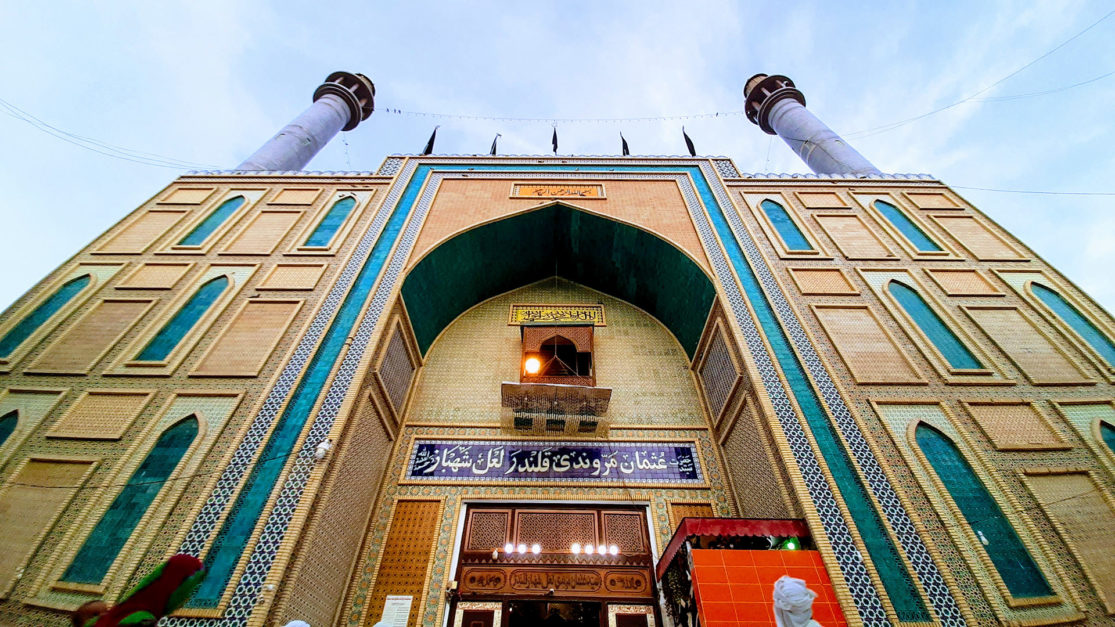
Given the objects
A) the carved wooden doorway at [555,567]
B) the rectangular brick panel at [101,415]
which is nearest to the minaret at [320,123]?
the rectangular brick panel at [101,415]

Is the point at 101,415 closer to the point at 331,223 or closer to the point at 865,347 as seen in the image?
the point at 331,223

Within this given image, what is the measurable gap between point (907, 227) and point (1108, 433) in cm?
351

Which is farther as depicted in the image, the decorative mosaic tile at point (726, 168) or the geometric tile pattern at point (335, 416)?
the decorative mosaic tile at point (726, 168)

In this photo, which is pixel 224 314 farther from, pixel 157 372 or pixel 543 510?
pixel 543 510

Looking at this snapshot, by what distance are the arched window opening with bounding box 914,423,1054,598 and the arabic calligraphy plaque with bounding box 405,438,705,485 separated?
2.14 metres

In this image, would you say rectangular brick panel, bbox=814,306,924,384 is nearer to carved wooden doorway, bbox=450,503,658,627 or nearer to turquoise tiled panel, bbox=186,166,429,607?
carved wooden doorway, bbox=450,503,658,627

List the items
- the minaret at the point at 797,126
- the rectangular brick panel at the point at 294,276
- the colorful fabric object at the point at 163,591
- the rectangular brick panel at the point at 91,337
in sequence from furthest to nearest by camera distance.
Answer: the minaret at the point at 797,126 < the rectangular brick panel at the point at 294,276 < the rectangular brick panel at the point at 91,337 < the colorful fabric object at the point at 163,591

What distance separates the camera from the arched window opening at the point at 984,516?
3.61m

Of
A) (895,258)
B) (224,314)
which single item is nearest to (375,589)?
(224,314)

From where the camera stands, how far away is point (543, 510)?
17.2ft

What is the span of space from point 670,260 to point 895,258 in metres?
2.90

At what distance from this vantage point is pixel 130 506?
396 centimetres

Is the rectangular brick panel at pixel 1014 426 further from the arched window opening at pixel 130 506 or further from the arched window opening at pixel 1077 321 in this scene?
the arched window opening at pixel 130 506

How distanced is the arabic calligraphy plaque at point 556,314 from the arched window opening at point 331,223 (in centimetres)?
281
